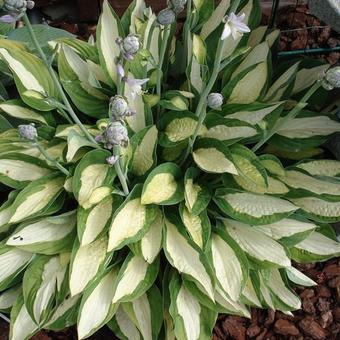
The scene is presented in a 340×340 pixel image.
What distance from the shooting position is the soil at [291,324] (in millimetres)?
1552

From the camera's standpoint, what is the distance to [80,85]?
1498 mm

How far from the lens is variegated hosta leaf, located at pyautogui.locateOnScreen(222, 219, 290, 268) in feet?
4.30

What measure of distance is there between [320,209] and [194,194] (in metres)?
0.36

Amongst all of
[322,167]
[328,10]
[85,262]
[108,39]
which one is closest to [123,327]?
[85,262]

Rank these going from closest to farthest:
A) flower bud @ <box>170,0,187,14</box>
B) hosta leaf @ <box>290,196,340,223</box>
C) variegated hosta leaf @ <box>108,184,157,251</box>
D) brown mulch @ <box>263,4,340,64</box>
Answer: flower bud @ <box>170,0,187,14</box>
variegated hosta leaf @ <box>108,184,157,251</box>
hosta leaf @ <box>290,196,340,223</box>
brown mulch @ <box>263,4,340,64</box>

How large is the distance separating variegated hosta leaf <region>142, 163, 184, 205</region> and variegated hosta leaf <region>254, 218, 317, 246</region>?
0.84 feet

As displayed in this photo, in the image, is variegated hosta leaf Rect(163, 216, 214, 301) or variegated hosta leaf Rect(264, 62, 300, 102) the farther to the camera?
variegated hosta leaf Rect(264, 62, 300, 102)

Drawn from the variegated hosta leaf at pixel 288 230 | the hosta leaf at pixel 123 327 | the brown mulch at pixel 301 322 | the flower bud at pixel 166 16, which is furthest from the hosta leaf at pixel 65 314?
the flower bud at pixel 166 16

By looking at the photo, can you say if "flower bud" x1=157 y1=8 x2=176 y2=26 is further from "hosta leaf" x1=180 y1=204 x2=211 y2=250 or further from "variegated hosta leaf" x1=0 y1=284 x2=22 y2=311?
"variegated hosta leaf" x1=0 y1=284 x2=22 y2=311

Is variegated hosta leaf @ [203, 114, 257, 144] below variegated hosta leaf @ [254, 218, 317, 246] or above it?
above

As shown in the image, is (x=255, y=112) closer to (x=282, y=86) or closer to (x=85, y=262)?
(x=282, y=86)

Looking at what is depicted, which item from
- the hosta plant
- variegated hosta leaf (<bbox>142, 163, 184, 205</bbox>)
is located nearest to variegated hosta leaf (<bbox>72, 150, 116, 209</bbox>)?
the hosta plant

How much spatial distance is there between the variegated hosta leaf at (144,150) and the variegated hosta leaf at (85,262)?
0.71 ft

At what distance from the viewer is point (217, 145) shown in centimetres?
136
